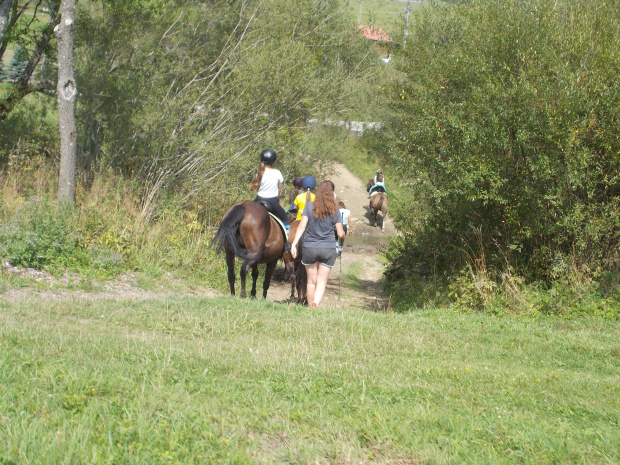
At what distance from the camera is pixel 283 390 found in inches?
220

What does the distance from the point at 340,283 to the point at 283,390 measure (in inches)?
477

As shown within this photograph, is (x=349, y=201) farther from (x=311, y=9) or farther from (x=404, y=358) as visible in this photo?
(x=404, y=358)

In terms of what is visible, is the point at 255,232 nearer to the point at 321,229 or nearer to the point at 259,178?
the point at 259,178

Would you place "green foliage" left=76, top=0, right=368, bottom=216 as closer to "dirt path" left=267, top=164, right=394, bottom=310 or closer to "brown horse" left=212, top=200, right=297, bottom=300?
"dirt path" left=267, top=164, right=394, bottom=310

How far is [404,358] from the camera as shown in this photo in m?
7.25

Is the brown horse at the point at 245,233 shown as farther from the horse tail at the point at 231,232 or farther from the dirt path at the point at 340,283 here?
the dirt path at the point at 340,283

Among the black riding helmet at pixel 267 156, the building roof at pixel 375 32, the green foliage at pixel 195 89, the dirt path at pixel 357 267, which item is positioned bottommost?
the dirt path at pixel 357 267

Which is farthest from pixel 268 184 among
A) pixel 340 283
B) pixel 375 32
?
pixel 375 32

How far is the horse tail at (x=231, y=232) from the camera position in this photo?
1123 cm

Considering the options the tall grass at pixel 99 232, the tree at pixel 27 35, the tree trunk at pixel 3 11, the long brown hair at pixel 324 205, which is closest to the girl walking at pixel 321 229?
the long brown hair at pixel 324 205

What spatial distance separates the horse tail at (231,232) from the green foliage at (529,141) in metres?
3.74

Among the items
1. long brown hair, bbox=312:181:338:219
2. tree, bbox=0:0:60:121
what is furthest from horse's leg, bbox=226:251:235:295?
tree, bbox=0:0:60:121

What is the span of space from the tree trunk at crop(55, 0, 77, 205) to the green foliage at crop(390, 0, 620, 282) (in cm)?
676

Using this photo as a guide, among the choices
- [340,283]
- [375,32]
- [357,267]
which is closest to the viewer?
[340,283]
